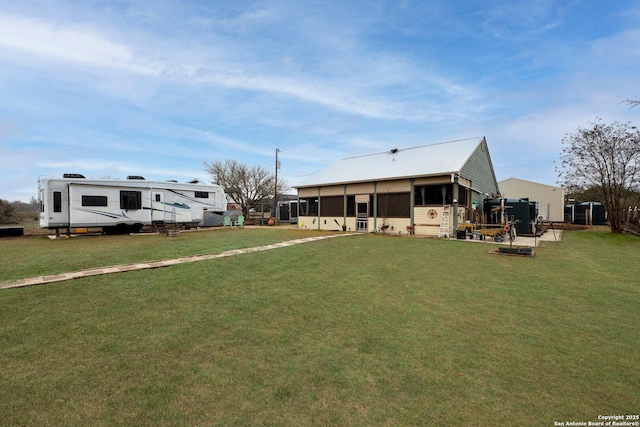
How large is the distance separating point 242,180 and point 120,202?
2158 centimetres

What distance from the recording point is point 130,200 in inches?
720

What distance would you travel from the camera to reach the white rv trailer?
15945 mm

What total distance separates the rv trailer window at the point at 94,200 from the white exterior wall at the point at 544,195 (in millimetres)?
36153

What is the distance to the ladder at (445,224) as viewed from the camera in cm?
1642

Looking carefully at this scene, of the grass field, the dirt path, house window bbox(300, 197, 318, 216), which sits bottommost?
the grass field

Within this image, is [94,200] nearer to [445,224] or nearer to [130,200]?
[130,200]

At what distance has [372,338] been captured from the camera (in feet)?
13.1

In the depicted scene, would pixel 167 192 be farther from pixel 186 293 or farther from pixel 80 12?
pixel 186 293

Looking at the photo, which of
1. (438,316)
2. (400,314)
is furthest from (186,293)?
(438,316)

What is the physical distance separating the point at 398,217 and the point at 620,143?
13.5 m

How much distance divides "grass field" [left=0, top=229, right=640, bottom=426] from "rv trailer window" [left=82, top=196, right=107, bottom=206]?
11528 millimetres

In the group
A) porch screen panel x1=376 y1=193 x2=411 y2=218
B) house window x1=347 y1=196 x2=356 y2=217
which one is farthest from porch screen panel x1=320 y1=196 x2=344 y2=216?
porch screen panel x1=376 y1=193 x2=411 y2=218

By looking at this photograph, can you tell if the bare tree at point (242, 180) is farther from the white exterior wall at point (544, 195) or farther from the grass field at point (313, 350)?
the grass field at point (313, 350)

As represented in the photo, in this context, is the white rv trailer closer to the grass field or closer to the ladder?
the grass field
